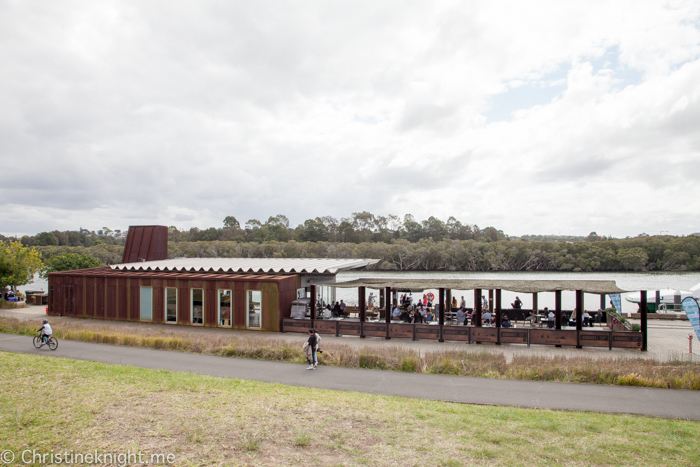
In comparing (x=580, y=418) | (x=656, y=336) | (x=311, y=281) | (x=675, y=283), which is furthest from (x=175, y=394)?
(x=675, y=283)

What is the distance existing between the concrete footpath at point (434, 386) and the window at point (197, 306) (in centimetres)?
711

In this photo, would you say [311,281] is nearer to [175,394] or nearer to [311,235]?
[175,394]

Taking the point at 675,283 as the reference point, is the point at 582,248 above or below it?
above

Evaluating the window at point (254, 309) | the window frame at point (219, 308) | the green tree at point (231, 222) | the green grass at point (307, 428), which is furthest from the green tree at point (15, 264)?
the green tree at point (231, 222)

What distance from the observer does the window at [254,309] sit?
2095cm

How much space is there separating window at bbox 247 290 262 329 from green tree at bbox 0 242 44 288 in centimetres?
2081

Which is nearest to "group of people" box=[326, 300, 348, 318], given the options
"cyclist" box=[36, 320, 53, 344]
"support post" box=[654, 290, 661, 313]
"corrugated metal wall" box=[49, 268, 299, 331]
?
"corrugated metal wall" box=[49, 268, 299, 331]

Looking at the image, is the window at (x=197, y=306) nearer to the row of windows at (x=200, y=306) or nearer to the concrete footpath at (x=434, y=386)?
the row of windows at (x=200, y=306)

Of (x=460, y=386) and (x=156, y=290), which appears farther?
(x=156, y=290)

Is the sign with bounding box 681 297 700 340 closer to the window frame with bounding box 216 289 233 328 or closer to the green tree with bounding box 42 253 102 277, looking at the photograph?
the window frame with bounding box 216 289 233 328

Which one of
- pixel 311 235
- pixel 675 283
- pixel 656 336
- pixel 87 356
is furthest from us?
pixel 311 235

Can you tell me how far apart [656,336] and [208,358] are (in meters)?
20.3

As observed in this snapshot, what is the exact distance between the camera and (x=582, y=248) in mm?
75938

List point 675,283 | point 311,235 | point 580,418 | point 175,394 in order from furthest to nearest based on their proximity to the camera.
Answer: point 311,235 < point 675,283 < point 175,394 < point 580,418
